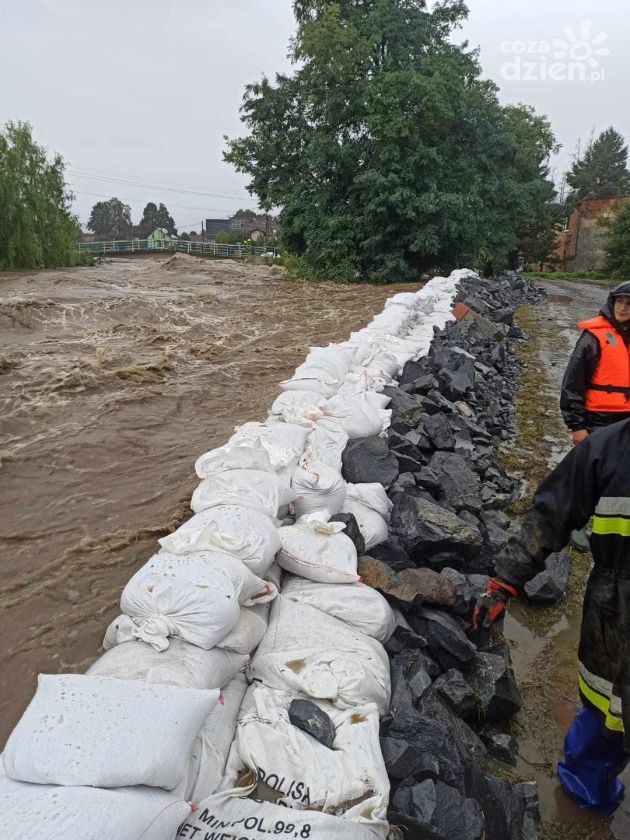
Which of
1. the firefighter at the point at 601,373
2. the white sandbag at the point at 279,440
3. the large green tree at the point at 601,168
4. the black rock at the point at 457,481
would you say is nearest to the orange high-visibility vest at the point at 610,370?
the firefighter at the point at 601,373

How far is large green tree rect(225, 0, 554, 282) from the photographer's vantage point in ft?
49.1

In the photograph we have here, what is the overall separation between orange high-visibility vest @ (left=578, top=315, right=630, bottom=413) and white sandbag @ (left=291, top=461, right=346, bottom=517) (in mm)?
1653

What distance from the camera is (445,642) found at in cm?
239

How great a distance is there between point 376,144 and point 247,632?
52.9 feet

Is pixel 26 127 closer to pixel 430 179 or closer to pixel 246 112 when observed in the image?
pixel 246 112

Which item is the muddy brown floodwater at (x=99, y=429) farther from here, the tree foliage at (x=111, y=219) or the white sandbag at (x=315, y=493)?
the tree foliage at (x=111, y=219)

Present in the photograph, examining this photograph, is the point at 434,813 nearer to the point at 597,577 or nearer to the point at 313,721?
the point at 313,721

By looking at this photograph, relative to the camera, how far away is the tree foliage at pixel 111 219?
60594mm

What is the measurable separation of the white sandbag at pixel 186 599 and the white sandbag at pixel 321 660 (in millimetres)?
205

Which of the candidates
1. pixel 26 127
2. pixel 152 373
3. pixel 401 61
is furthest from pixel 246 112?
pixel 152 373

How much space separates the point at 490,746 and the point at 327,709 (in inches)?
34.8

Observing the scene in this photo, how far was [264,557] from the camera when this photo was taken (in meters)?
2.25

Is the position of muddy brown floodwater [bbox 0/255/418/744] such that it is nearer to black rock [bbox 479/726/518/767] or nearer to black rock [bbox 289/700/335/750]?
black rock [bbox 289/700/335/750]

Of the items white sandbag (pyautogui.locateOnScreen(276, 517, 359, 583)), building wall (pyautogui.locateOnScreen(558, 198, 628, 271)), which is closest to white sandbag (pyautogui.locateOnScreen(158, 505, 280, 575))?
white sandbag (pyautogui.locateOnScreen(276, 517, 359, 583))
